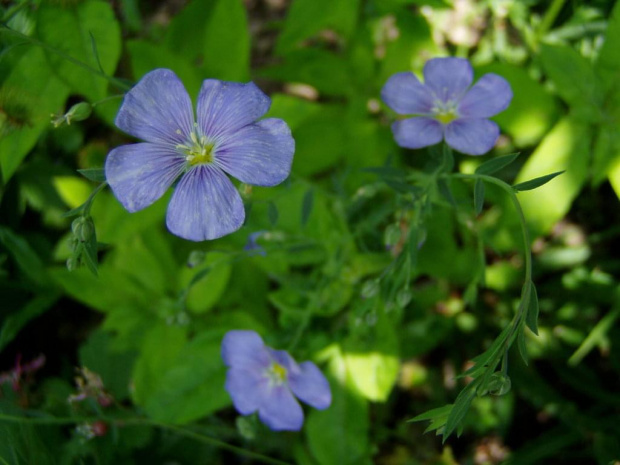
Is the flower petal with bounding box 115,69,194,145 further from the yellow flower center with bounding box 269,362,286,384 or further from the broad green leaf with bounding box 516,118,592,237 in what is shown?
the broad green leaf with bounding box 516,118,592,237

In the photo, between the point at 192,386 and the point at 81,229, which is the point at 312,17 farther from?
the point at 192,386

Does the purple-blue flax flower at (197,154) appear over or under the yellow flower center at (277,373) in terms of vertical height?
over

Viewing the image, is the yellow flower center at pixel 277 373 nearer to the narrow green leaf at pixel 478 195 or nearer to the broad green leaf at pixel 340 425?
the broad green leaf at pixel 340 425

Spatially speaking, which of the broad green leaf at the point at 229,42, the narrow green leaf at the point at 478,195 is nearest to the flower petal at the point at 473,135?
the narrow green leaf at the point at 478,195

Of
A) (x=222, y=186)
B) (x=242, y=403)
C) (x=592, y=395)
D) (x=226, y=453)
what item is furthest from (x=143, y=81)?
(x=592, y=395)

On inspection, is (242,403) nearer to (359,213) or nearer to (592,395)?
(359,213)

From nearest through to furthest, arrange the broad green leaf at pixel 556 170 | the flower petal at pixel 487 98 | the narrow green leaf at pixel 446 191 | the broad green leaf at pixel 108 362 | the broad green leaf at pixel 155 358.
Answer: the narrow green leaf at pixel 446 191 → the flower petal at pixel 487 98 → the broad green leaf at pixel 556 170 → the broad green leaf at pixel 155 358 → the broad green leaf at pixel 108 362
